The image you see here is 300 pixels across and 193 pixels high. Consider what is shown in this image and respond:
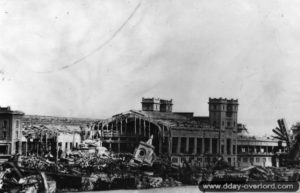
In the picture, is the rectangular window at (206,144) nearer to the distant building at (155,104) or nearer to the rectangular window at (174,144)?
the rectangular window at (174,144)

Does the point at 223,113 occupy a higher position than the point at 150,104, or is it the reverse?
the point at 150,104

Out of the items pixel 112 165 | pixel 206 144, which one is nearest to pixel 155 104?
pixel 206 144

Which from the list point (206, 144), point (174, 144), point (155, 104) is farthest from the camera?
point (155, 104)

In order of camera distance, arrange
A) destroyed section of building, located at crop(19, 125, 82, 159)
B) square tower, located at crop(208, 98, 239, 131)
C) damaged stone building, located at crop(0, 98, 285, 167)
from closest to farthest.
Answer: destroyed section of building, located at crop(19, 125, 82, 159) < damaged stone building, located at crop(0, 98, 285, 167) < square tower, located at crop(208, 98, 239, 131)

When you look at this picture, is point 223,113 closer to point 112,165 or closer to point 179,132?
point 179,132

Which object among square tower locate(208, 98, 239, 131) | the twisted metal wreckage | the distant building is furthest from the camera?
the distant building

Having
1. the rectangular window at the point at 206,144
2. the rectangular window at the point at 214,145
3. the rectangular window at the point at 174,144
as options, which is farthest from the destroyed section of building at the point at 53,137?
the rectangular window at the point at 214,145

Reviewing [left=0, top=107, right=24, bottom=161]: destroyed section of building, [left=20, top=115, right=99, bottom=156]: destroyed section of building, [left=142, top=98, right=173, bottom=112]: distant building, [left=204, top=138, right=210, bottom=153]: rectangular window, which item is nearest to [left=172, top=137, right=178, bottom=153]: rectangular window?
[left=204, top=138, right=210, bottom=153]: rectangular window

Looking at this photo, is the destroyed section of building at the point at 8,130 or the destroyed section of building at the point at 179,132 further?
the destroyed section of building at the point at 179,132

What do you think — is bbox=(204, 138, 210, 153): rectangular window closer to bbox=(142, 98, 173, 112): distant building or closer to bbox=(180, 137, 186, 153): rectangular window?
bbox=(180, 137, 186, 153): rectangular window
